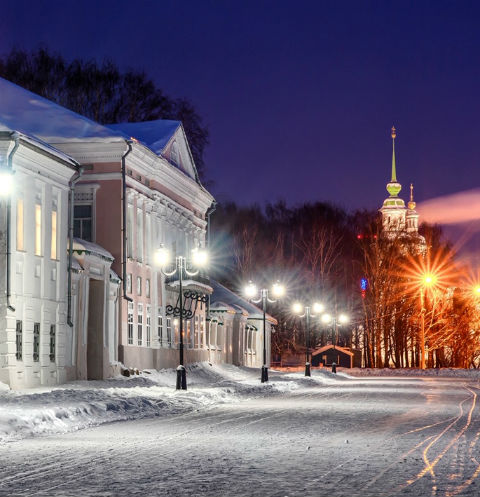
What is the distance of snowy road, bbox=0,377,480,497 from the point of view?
11.1 m

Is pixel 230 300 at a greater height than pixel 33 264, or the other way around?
pixel 230 300

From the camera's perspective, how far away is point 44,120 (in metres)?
45.4

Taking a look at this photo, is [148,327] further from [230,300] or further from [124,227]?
[230,300]

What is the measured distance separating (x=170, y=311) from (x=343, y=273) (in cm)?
4749

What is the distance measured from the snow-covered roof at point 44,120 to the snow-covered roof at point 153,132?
4732 mm

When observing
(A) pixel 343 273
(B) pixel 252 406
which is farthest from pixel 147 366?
(A) pixel 343 273

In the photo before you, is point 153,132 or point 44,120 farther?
point 153,132

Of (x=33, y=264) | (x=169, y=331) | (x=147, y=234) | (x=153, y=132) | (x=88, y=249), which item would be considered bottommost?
(x=169, y=331)

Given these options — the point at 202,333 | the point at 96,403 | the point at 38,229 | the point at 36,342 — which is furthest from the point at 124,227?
the point at 96,403

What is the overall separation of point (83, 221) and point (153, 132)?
8.09 m

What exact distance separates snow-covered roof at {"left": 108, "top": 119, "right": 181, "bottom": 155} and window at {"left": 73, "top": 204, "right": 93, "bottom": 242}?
5.13 meters

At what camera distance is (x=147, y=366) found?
48.8 metres

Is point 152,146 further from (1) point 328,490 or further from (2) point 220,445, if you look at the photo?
(1) point 328,490

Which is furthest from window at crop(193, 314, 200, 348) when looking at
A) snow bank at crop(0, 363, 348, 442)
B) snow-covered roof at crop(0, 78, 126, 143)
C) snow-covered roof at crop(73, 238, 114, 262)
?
snow-covered roof at crop(73, 238, 114, 262)
